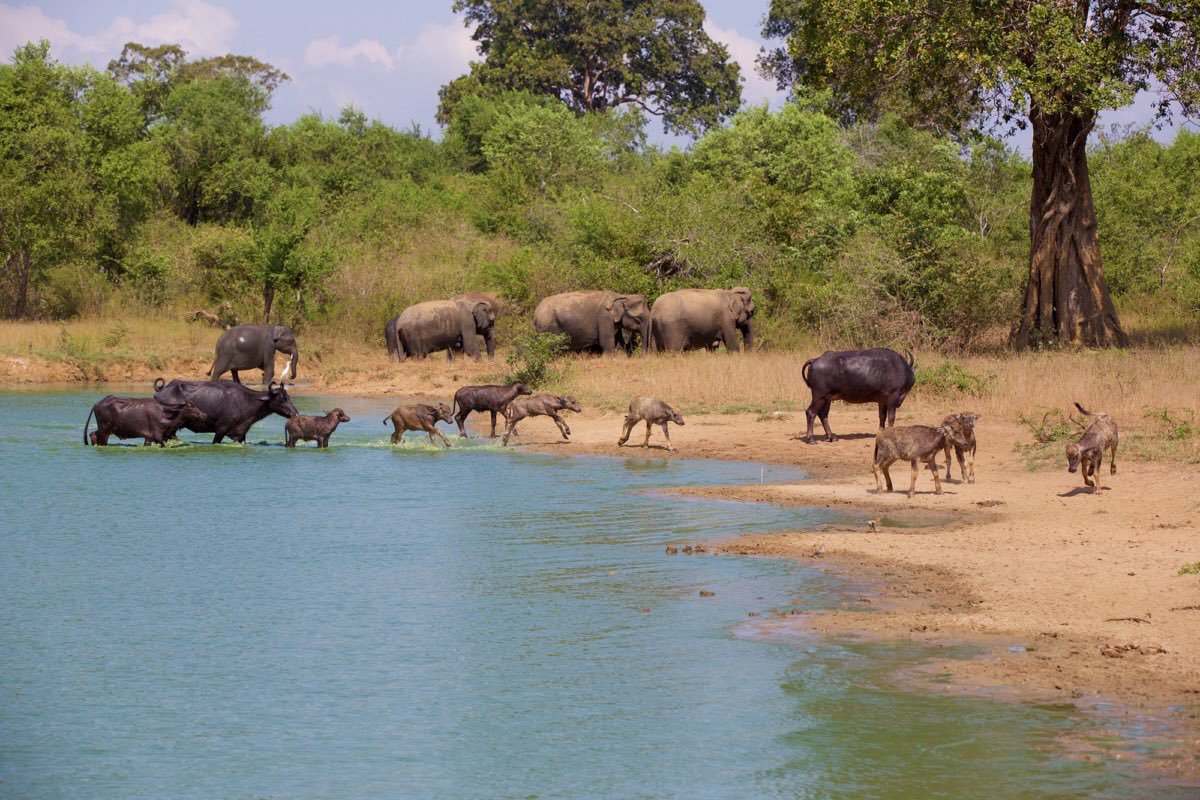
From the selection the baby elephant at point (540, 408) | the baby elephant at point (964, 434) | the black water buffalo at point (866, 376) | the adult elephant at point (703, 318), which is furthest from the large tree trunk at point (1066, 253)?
the baby elephant at point (964, 434)

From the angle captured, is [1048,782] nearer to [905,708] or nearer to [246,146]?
[905,708]

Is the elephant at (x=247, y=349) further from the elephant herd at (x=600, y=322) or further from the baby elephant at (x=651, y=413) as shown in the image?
the baby elephant at (x=651, y=413)

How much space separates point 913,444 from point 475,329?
19267 millimetres

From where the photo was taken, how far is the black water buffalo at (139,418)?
19.7 m

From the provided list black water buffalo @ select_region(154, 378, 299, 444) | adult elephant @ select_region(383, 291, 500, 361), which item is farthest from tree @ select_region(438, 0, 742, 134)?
black water buffalo @ select_region(154, 378, 299, 444)

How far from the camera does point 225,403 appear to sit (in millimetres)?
20312

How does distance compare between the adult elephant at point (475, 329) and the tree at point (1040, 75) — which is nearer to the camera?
the tree at point (1040, 75)

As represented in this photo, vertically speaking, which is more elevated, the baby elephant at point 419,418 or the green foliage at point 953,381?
the green foliage at point 953,381

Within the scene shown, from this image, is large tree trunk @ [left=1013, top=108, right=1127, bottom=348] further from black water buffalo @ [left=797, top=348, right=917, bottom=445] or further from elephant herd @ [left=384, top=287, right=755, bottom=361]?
black water buffalo @ [left=797, top=348, right=917, bottom=445]

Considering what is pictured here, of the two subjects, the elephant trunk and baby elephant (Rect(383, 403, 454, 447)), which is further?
the elephant trunk

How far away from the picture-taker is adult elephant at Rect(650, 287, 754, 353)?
30328 mm

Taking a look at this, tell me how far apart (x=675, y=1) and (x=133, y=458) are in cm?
5231

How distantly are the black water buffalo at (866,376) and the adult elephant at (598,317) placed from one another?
1268cm

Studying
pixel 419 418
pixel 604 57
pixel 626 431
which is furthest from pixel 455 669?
pixel 604 57
